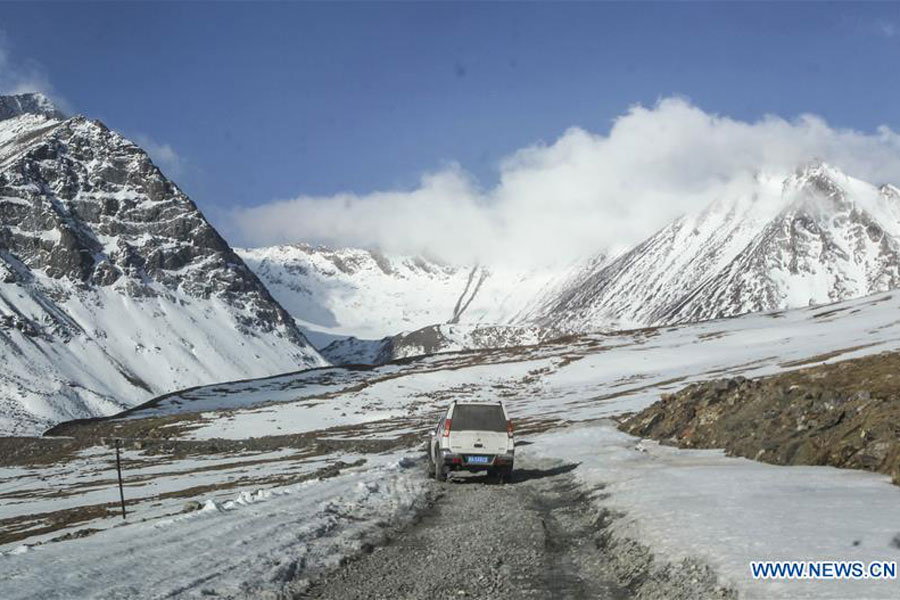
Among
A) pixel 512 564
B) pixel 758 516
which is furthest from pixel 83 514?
pixel 758 516

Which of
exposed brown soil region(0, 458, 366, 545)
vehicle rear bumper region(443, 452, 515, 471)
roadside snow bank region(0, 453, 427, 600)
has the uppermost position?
roadside snow bank region(0, 453, 427, 600)

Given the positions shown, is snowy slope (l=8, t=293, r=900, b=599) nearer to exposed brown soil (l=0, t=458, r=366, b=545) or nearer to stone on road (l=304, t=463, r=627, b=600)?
exposed brown soil (l=0, t=458, r=366, b=545)

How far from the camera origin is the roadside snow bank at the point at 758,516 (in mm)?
9234

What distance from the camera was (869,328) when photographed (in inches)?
4904

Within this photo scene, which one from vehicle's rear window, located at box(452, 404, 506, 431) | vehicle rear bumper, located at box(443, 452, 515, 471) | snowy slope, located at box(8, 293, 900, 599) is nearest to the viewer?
snowy slope, located at box(8, 293, 900, 599)

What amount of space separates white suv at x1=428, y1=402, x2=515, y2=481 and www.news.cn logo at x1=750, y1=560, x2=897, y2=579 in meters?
13.5

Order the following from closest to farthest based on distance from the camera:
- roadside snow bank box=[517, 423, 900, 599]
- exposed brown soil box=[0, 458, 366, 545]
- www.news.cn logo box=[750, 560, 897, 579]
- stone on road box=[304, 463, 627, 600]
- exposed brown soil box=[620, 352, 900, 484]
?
www.news.cn logo box=[750, 560, 897, 579] < roadside snow bank box=[517, 423, 900, 599] < stone on road box=[304, 463, 627, 600] < exposed brown soil box=[620, 352, 900, 484] < exposed brown soil box=[0, 458, 366, 545]

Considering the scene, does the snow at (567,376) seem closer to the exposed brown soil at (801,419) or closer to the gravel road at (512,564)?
the exposed brown soil at (801,419)

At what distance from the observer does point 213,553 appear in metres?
12.1

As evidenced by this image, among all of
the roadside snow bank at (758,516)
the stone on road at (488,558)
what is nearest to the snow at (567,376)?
the roadside snow bank at (758,516)

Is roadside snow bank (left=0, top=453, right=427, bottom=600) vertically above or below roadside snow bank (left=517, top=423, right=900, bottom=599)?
above

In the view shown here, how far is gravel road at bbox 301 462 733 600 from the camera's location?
10.1 metres

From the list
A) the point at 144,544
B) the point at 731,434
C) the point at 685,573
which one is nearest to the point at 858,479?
the point at 685,573

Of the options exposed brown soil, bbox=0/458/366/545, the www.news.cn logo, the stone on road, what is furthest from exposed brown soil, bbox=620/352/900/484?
exposed brown soil, bbox=0/458/366/545
